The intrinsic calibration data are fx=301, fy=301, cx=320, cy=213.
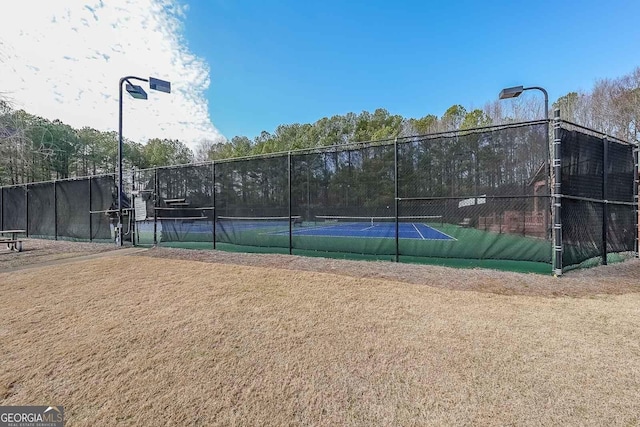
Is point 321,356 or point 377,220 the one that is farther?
point 377,220

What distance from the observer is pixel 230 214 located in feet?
23.4

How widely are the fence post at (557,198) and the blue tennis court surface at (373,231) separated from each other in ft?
5.62

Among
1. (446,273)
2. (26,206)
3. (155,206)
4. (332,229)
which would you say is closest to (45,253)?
(155,206)

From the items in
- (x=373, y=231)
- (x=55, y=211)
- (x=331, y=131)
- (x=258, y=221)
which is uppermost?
(x=331, y=131)

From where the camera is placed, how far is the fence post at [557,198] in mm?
4180

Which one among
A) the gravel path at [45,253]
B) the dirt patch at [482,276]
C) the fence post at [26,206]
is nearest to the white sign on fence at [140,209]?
the gravel path at [45,253]

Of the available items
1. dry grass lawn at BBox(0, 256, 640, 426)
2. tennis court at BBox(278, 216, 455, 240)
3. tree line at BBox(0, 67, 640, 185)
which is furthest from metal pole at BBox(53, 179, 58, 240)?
tennis court at BBox(278, 216, 455, 240)

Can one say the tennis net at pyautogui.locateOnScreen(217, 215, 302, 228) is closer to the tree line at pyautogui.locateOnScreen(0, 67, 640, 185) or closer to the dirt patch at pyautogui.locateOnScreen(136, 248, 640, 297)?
the dirt patch at pyautogui.locateOnScreen(136, 248, 640, 297)

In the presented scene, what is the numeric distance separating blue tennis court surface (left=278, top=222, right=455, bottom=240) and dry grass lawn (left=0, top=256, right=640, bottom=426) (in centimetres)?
230

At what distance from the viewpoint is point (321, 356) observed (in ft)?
6.94

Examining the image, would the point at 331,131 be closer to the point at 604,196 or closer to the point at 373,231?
the point at 373,231

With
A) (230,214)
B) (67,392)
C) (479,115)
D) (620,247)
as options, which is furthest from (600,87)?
(67,392)

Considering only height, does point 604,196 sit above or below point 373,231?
above

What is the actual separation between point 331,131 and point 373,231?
26.2 m
